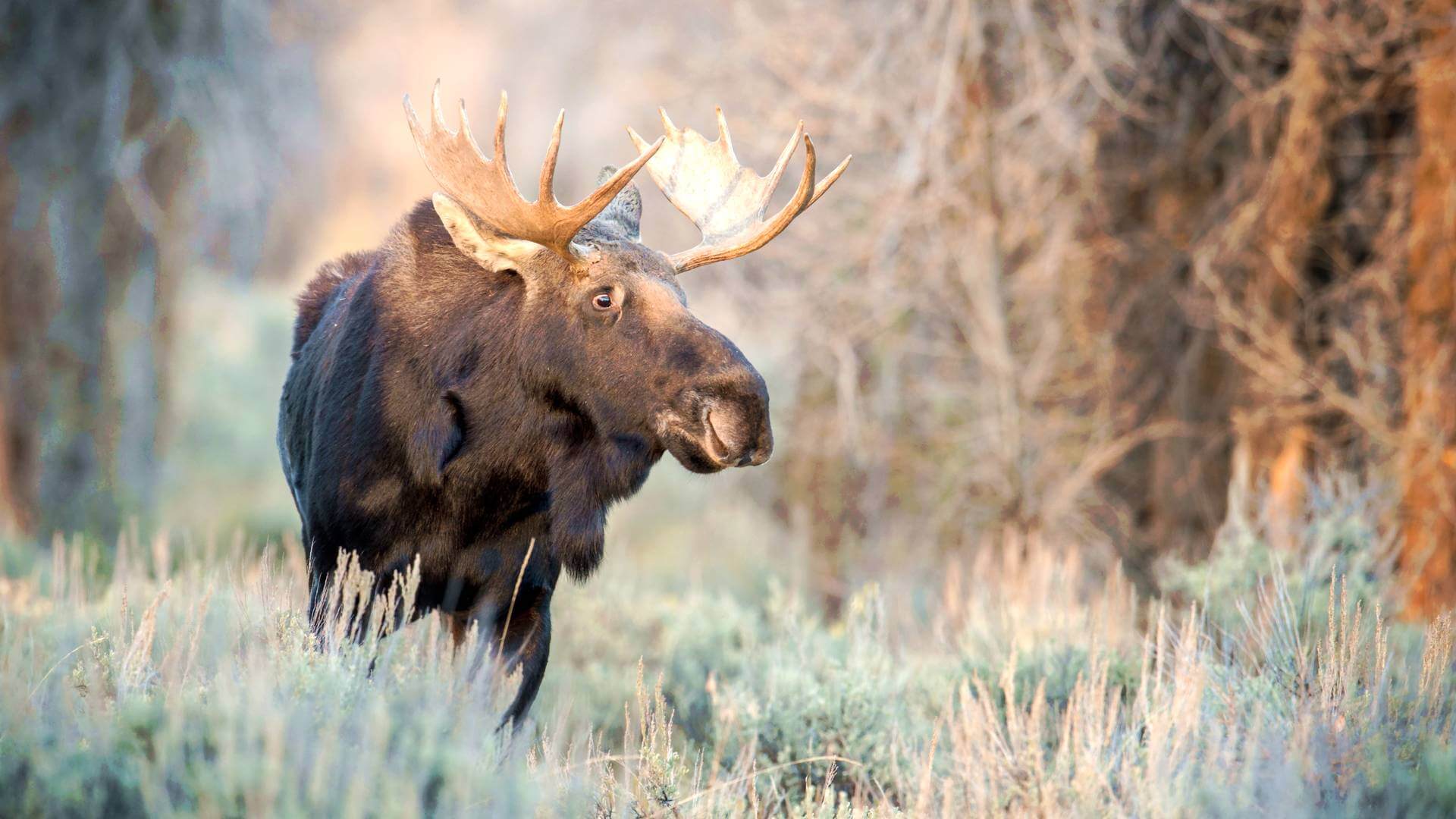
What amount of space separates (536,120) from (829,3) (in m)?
19.0

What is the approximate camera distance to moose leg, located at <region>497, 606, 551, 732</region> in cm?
458

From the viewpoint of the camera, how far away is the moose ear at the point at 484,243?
473 cm

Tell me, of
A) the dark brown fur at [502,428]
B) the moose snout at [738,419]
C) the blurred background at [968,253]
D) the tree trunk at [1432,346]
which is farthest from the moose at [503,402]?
the tree trunk at [1432,346]

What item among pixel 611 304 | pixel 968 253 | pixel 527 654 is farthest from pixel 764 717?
pixel 968 253

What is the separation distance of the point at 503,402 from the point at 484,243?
578 millimetres

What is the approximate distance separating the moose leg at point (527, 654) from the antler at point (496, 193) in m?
1.28

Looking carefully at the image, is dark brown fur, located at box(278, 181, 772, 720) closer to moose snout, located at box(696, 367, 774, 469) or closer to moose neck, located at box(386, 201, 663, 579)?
moose neck, located at box(386, 201, 663, 579)

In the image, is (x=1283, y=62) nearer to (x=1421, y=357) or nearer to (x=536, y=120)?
(x=1421, y=357)

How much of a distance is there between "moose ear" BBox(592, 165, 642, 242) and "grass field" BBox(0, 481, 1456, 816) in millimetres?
1587

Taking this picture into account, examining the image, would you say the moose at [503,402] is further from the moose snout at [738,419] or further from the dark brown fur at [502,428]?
the moose snout at [738,419]

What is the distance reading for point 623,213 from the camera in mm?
5160

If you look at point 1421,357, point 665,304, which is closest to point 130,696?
point 665,304

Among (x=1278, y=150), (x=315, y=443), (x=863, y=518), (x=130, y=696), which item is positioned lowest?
(x=863, y=518)

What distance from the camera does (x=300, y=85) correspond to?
12828mm
